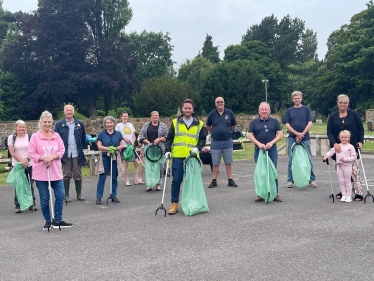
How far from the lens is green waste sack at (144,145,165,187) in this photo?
1052cm

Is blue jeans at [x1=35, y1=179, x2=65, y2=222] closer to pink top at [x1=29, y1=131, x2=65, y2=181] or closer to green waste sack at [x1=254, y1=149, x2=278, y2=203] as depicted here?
pink top at [x1=29, y1=131, x2=65, y2=181]

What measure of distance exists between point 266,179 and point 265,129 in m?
1.09

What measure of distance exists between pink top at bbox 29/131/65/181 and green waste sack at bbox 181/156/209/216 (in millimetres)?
2021

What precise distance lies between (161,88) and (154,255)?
4039 centimetres

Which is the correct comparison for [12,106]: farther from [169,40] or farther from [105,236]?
[105,236]

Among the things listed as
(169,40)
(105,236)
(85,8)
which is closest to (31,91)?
(85,8)

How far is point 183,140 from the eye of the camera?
7867 millimetres

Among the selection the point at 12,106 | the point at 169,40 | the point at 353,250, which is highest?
the point at 169,40

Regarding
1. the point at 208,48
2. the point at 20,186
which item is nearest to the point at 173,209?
the point at 20,186

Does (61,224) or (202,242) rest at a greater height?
(61,224)

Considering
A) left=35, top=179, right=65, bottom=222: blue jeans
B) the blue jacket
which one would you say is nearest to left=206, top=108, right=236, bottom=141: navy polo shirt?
the blue jacket

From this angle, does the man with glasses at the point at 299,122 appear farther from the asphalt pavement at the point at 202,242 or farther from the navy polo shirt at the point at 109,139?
the navy polo shirt at the point at 109,139

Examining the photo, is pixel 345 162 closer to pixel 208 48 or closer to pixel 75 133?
pixel 75 133

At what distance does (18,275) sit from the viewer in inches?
193
